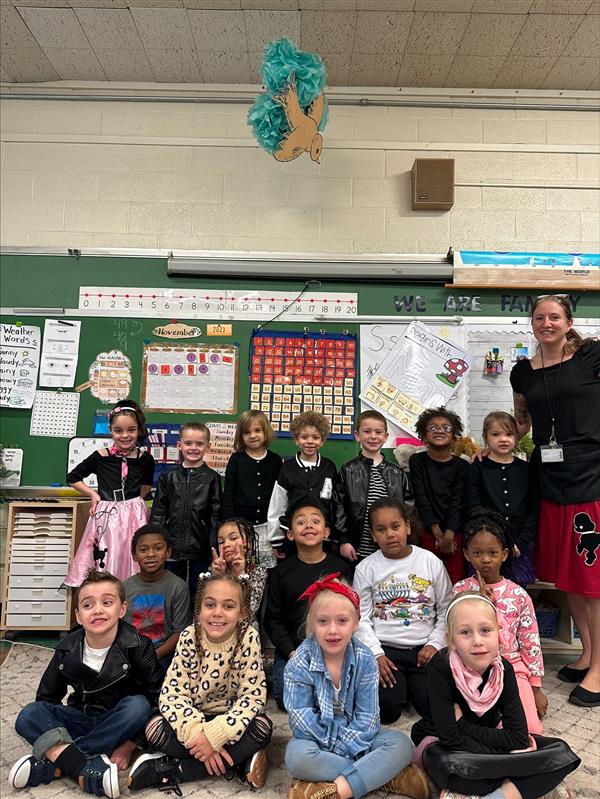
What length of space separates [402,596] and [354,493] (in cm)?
50

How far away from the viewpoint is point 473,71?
3281 millimetres

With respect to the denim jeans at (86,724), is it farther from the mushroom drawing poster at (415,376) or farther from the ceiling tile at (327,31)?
the ceiling tile at (327,31)

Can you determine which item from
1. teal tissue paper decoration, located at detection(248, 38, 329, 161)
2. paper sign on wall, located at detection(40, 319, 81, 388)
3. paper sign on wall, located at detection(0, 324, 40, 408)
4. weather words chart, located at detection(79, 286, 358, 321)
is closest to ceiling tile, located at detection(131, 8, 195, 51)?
teal tissue paper decoration, located at detection(248, 38, 329, 161)

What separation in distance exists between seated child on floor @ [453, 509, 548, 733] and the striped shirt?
387 millimetres

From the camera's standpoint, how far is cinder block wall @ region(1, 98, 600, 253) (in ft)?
10.9

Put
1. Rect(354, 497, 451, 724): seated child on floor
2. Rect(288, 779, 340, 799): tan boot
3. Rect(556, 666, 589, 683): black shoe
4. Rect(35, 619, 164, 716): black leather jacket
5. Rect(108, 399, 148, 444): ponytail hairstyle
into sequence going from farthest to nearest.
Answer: Rect(108, 399, 148, 444): ponytail hairstyle, Rect(556, 666, 589, 683): black shoe, Rect(354, 497, 451, 724): seated child on floor, Rect(35, 619, 164, 716): black leather jacket, Rect(288, 779, 340, 799): tan boot

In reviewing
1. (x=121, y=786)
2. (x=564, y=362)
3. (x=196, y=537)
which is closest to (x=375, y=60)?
(x=564, y=362)

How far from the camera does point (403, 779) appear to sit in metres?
1.59

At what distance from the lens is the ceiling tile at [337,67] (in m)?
3.17

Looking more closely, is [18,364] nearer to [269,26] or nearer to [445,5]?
[269,26]

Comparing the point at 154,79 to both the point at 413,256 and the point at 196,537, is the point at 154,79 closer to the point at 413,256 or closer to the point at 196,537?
the point at 413,256

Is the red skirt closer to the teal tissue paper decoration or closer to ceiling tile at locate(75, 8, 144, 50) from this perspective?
the teal tissue paper decoration

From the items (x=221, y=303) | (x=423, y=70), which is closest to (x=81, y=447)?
(x=221, y=303)

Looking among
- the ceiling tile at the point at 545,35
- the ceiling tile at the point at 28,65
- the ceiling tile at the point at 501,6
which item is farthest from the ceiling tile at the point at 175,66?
the ceiling tile at the point at 545,35
